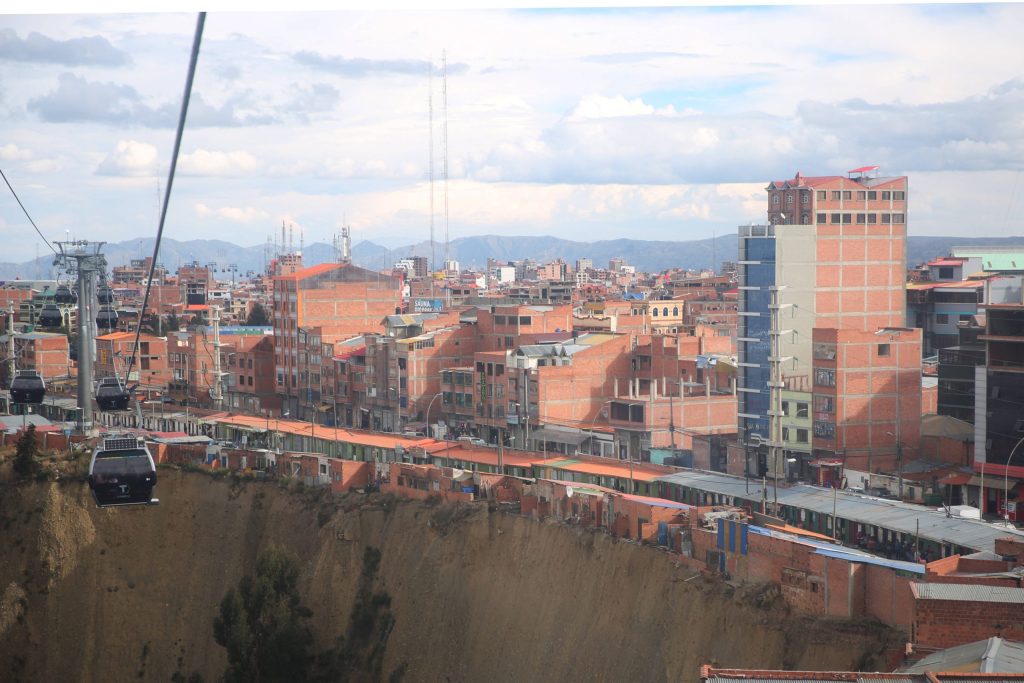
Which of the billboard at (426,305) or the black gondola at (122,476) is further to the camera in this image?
the billboard at (426,305)

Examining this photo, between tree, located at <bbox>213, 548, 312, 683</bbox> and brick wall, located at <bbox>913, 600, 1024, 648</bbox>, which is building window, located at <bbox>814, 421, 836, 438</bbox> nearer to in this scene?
tree, located at <bbox>213, 548, 312, 683</bbox>

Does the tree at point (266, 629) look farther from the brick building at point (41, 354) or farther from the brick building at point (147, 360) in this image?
the brick building at point (41, 354)

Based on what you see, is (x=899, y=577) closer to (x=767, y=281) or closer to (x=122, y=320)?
(x=767, y=281)

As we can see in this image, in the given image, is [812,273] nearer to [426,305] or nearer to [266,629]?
[266,629]

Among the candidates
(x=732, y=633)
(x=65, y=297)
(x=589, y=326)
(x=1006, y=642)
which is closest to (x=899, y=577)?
(x=732, y=633)

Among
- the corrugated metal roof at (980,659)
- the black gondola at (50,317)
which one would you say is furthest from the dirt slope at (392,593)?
the black gondola at (50,317)

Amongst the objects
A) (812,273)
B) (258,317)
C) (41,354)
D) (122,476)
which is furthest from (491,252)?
(122,476)

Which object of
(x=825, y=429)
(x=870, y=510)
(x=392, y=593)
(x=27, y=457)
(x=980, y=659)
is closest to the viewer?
(x=980, y=659)

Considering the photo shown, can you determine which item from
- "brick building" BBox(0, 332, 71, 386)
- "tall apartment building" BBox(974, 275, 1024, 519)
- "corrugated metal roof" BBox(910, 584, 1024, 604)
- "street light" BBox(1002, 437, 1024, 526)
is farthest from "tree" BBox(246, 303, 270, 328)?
"corrugated metal roof" BBox(910, 584, 1024, 604)
